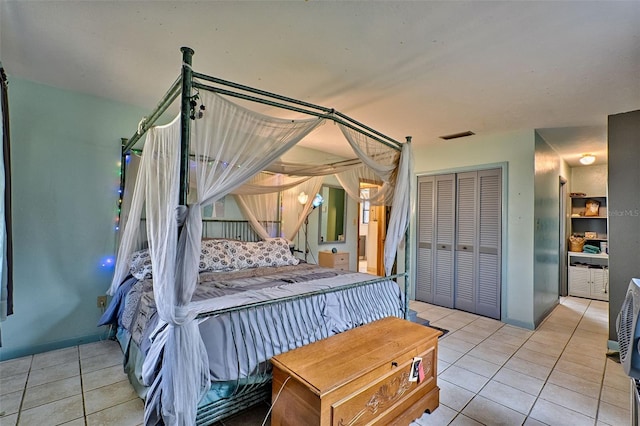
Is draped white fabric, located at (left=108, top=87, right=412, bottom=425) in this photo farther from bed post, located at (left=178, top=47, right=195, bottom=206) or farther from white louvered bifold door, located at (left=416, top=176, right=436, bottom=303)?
white louvered bifold door, located at (left=416, top=176, right=436, bottom=303)

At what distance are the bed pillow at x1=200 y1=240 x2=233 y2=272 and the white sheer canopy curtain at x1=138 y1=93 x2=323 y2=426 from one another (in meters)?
1.06

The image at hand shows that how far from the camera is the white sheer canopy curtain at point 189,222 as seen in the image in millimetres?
1516

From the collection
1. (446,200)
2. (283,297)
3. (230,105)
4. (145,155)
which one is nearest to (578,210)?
(446,200)

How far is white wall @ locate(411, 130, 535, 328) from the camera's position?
12.5 ft

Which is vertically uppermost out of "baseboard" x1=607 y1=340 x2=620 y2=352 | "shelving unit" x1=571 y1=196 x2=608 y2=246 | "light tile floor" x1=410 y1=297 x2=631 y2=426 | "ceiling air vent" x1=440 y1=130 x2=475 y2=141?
"ceiling air vent" x1=440 y1=130 x2=475 y2=141

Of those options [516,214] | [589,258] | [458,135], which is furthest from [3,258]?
[589,258]

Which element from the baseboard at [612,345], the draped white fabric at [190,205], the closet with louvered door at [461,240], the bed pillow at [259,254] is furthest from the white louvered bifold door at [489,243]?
the bed pillow at [259,254]

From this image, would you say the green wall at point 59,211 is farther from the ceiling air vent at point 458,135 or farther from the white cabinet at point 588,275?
the white cabinet at point 588,275

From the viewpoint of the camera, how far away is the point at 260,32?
1974 mm

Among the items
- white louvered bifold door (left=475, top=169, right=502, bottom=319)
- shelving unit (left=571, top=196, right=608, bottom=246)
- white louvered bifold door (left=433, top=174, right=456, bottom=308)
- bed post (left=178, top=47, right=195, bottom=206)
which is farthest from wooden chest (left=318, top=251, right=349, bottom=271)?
shelving unit (left=571, top=196, right=608, bottom=246)

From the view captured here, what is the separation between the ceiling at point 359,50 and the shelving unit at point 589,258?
333 cm

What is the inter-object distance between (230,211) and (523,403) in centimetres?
358

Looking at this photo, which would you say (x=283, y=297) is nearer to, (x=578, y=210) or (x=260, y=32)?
(x=260, y=32)

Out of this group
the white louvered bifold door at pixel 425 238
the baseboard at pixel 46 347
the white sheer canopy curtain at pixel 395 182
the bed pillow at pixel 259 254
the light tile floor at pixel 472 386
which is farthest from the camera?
the white louvered bifold door at pixel 425 238
